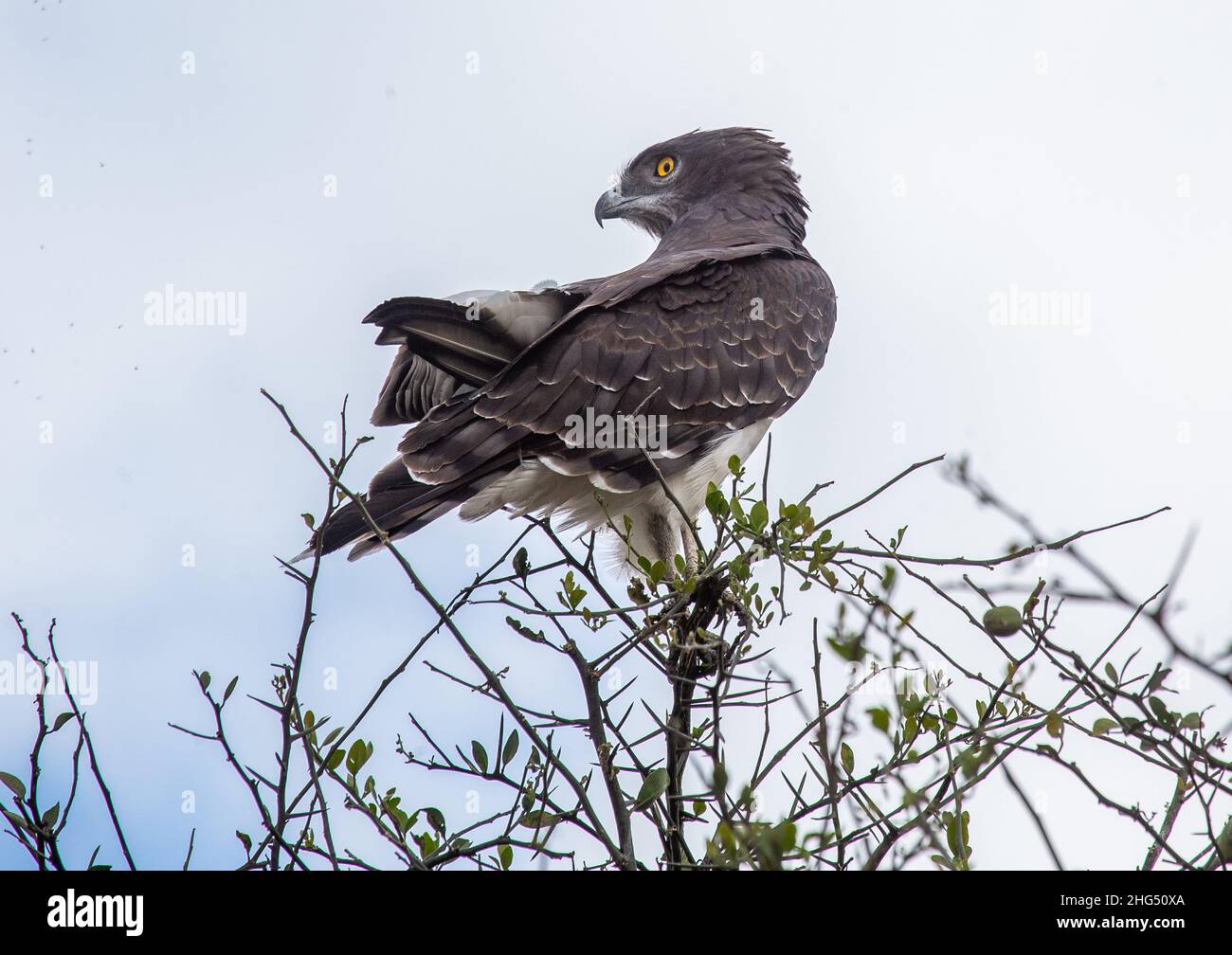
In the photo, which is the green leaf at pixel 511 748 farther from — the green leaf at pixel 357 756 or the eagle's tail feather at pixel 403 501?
the eagle's tail feather at pixel 403 501

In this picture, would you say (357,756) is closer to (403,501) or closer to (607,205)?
(403,501)

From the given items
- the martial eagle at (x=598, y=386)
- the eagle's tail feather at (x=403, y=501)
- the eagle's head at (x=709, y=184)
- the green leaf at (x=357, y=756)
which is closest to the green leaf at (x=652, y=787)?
the green leaf at (x=357, y=756)

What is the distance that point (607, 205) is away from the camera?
7.62 m

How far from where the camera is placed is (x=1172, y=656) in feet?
7.23

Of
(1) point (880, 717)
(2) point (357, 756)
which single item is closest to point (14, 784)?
(2) point (357, 756)

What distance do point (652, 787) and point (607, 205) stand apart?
482cm

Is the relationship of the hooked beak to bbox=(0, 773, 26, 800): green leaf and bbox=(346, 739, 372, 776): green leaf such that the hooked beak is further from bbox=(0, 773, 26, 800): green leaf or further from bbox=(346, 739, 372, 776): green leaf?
bbox=(0, 773, 26, 800): green leaf

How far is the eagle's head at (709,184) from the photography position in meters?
7.26

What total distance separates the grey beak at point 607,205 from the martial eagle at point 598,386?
4.06 ft

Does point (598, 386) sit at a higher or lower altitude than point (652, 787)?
higher

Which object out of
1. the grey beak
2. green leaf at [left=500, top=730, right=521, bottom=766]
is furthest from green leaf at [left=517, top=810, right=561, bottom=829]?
the grey beak
